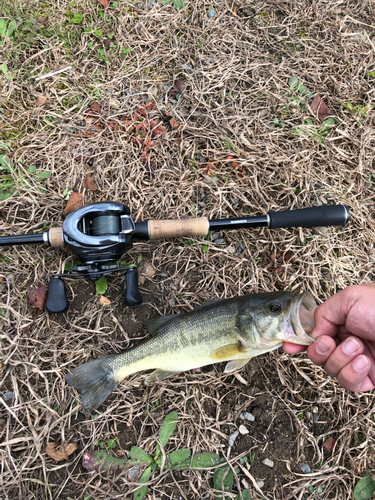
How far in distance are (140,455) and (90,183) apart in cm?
288

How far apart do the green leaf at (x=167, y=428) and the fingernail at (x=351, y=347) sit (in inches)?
70.4

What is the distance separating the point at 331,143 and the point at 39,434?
4.56 meters

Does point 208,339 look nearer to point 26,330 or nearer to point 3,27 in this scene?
point 26,330

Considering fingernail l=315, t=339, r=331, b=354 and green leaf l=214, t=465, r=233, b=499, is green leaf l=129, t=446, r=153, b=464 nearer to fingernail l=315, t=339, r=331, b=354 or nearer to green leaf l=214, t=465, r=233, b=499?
green leaf l=214, t=465, r=233, b=499

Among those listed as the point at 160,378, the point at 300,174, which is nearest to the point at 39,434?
the point at 160,378

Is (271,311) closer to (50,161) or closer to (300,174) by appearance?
(300,174)

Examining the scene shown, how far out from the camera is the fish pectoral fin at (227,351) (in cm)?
291

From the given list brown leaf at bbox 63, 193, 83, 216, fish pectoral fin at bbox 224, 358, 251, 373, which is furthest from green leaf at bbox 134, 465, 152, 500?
brown leaf at bbox 63, 193, 83, 216

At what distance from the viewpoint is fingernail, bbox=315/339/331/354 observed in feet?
8.27

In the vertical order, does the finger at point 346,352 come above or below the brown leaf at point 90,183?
below

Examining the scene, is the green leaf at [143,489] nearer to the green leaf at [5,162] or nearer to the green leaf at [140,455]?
the green leaf at [140,455]

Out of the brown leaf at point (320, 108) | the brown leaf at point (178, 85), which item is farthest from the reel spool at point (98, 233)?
the brown leaf at point (320, 108)

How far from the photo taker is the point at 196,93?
3.80 m

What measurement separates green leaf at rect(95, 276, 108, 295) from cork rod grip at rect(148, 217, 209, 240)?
0.77 m
